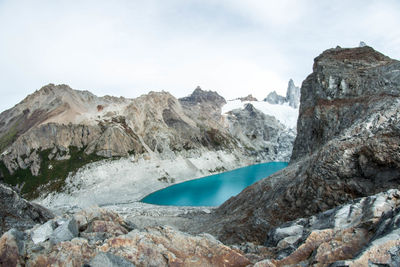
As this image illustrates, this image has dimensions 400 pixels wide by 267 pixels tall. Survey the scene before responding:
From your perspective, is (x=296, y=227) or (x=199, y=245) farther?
(x=296, y=227)

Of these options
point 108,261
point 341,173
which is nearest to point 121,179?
point 341,173

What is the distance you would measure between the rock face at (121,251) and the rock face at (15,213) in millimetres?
8532

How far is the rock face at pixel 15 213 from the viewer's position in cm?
1772

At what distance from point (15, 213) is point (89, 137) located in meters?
87.9

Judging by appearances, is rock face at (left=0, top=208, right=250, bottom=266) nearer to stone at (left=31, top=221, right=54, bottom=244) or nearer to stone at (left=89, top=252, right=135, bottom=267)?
stone at (left=89, top=252, right=135, bottom=267)

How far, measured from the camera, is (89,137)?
102562 millimetres

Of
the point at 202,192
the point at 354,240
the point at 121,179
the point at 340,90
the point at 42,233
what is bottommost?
the point at 202,192

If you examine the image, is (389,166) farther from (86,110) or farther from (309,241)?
(86,110)

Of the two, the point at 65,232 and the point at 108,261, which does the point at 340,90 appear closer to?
the point at 65,232

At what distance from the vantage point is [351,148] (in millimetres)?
19609

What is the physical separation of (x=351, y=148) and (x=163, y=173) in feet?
290

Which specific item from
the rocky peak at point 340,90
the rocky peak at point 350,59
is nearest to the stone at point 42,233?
the rocky peak at point 340,90

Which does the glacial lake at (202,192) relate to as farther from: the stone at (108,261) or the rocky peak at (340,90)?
the stone at (108,261)

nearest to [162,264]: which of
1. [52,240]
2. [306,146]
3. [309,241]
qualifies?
[52,240]
